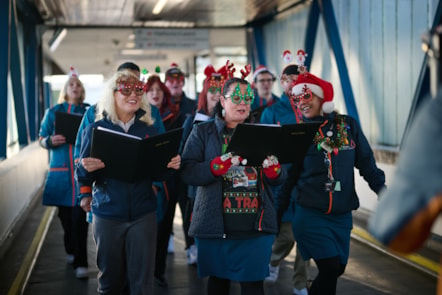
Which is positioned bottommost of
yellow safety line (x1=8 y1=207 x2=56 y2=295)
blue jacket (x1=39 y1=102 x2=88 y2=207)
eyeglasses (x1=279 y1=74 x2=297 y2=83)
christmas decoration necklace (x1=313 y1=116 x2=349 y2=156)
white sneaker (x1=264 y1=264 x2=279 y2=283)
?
yellow safety line (x1=8 y1=207 x2=56 y2=295)

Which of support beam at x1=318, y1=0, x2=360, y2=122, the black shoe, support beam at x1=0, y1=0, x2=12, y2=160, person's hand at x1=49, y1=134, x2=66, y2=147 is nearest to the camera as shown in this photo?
the black shoe

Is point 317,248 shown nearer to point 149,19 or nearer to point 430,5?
point 430,5

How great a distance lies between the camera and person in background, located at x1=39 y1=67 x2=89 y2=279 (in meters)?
6.55

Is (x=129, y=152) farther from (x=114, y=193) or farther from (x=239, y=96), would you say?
(x=239, y=96)

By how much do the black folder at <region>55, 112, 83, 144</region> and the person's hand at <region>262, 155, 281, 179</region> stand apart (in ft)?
9.19

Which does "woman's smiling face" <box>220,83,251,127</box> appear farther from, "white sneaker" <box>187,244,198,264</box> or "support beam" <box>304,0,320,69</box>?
"support beam" <box>304,0,320,69</box>

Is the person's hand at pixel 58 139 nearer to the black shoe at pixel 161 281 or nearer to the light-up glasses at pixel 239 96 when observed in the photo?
the black shoe at pixel 161 281

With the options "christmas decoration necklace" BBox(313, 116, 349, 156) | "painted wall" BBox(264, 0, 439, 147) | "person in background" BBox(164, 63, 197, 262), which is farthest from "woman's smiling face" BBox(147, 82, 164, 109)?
"painted wall" BBox(264, 0, 439, 147)

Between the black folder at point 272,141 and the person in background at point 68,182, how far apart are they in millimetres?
2816

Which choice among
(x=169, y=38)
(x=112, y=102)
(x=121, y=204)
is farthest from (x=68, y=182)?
(x=169, y=38)

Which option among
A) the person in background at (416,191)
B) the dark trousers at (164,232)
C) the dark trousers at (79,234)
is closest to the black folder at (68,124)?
the dark trousers at (79,234)

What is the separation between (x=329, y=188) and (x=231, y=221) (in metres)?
0.71

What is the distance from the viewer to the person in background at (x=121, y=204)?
170 inches

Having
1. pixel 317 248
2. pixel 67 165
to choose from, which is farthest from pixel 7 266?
pixel 317 248
